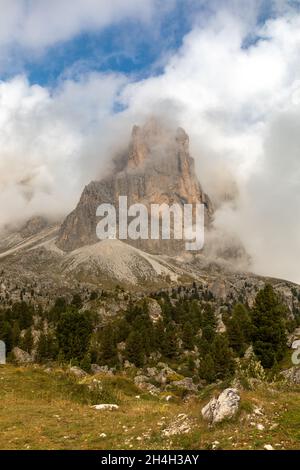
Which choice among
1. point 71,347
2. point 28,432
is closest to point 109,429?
point 28,432

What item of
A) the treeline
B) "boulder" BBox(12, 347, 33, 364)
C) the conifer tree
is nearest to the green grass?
the conifer tree

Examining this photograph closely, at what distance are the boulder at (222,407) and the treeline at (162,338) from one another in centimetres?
4571

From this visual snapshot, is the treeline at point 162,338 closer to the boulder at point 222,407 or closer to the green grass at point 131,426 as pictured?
the green grass at point 131,426

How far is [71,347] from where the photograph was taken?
3083 inches

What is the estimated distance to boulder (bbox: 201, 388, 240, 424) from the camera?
18234mm

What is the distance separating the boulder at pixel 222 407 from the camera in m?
18.2

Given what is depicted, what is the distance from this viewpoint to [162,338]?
134 metres

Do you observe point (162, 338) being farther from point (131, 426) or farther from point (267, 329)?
point (131, 426)

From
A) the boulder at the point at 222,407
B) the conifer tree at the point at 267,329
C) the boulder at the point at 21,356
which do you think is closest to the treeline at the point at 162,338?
the conifer tree at the point at 267,329

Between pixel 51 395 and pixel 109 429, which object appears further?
pixel 51 395
